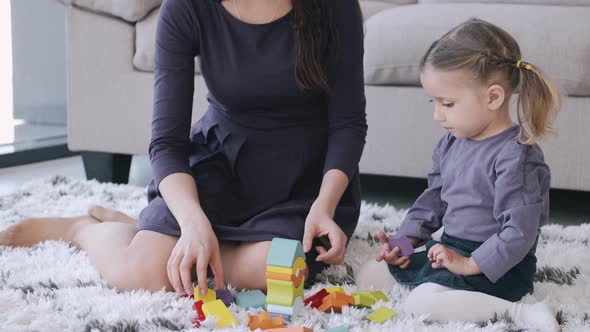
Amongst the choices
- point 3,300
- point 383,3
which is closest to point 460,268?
point 3,300

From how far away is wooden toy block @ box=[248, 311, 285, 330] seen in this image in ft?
3.36

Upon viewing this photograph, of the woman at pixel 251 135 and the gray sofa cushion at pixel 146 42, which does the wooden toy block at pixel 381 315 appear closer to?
the woman at pixel 251 135

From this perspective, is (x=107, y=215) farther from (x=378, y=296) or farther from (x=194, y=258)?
(x=378, y=296)

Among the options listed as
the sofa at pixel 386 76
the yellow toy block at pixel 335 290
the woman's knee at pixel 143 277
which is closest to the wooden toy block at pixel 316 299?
the yellow toy block at pixel 335 290

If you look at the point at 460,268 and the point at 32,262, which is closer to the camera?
the point at 460,268

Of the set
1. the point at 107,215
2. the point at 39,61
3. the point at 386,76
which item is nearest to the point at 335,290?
the point at 107,215

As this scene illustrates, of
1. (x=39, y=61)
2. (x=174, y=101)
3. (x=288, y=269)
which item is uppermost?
(x=174, y=101)

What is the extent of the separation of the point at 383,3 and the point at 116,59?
0.86m

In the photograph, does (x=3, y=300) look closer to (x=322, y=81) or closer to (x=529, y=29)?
(x=322, y=81)

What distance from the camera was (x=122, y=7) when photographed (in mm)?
2072

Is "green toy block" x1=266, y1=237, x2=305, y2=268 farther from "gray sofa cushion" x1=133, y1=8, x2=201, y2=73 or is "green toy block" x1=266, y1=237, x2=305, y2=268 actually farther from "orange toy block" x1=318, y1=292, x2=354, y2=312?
"gray sofa cushion" x1=133, y1=8, x2=201, y2=73

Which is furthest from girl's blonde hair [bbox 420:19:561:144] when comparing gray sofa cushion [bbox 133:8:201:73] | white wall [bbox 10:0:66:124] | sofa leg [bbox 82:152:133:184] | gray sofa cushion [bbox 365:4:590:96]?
white wall [bbox 10:0:66:124]

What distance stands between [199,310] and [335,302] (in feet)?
0.63

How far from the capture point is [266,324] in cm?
103
